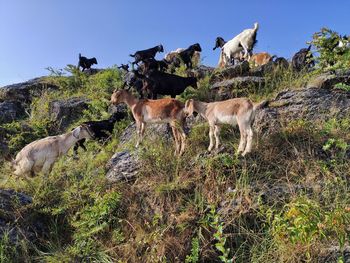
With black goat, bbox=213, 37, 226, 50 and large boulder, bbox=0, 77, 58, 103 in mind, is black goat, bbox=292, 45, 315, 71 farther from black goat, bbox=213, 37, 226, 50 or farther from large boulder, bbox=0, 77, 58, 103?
large boulder, bbox=0, 77, 58, 103

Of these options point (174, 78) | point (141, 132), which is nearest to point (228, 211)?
point (141, 132)

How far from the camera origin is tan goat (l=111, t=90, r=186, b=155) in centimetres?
916

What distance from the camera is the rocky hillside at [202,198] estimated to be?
6211mm

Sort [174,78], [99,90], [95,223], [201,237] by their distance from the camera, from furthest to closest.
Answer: [99,90] < [174,78] < [95,223] < [201,237]

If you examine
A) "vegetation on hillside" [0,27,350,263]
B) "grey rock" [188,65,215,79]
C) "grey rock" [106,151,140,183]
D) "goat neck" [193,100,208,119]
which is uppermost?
"grey rock" [188,65,215,79]

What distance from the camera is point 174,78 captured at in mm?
11977

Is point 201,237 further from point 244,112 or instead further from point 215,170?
point 244,112

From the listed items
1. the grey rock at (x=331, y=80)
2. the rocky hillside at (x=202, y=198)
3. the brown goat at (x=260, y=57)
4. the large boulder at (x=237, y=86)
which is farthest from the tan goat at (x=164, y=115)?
the brown goat at (x=260, y=57)

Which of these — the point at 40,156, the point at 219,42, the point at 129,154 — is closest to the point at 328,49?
the point at 129,154

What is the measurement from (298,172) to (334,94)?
323 centimetres

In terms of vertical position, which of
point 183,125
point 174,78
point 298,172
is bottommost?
point 298,172

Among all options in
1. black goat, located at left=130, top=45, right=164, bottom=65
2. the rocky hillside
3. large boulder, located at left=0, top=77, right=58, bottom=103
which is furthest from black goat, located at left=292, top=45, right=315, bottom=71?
large boulder, located at left=0, top=77, right=58, bottom=103

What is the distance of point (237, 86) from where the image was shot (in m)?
12.5

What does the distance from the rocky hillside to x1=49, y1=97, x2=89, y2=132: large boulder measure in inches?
161
